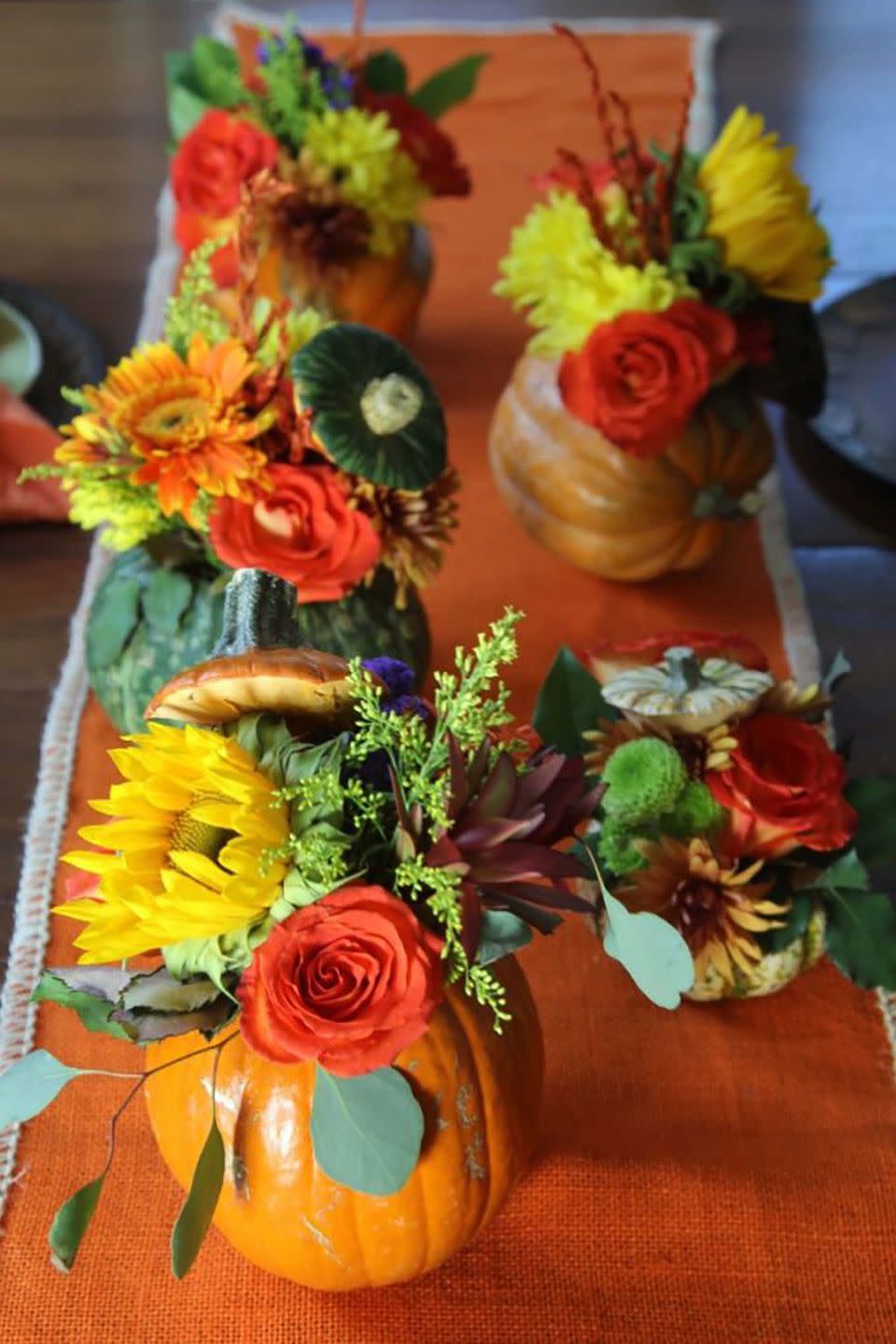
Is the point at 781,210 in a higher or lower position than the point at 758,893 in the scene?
higher

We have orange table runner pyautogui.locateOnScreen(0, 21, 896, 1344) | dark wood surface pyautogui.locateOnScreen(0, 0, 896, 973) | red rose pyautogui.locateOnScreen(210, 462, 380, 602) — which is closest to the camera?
orange table runner pyautogui.locateOnScreen(0, 21, 896, 1344)

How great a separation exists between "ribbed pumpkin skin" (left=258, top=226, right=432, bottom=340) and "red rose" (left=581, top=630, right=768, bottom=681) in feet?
1.33

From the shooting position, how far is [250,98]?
3.71 feet

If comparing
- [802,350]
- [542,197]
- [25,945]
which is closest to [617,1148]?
[25,945]

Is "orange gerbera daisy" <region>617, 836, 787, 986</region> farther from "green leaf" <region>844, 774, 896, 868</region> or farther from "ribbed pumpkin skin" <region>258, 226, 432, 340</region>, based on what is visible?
"ribbed pumpkin skin" <region>258, 226, 432, 340</region>

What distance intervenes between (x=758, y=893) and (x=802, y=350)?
0.42 m

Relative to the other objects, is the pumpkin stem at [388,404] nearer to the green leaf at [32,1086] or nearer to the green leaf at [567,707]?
the green leaf at [567,707]

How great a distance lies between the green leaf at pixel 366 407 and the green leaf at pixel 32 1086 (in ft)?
1.11

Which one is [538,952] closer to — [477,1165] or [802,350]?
[477,1165]

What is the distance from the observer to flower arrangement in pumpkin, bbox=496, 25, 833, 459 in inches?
37.0

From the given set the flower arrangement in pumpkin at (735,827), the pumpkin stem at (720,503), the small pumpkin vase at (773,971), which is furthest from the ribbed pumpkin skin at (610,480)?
the small pumpkin vase at (773,971)

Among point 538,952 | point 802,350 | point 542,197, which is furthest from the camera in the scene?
point 542,197

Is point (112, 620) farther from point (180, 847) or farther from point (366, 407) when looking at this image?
point (180, 847)

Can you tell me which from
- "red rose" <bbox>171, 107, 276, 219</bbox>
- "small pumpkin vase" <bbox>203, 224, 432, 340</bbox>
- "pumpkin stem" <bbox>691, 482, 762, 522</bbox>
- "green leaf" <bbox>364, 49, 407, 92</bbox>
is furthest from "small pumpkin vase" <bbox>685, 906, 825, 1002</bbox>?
"green leaf" <bbox>364, 49, 407, 92</bbox>
